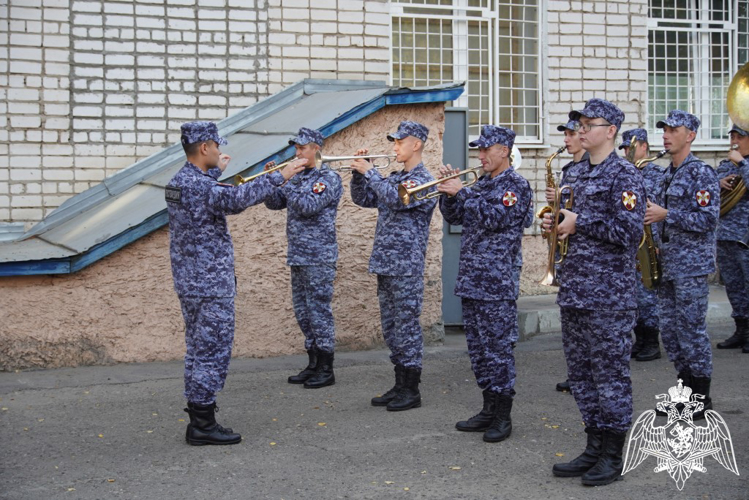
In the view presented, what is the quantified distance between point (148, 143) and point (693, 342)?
19.8 ft

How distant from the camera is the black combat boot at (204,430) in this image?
5.98 metres

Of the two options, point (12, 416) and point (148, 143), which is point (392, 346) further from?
point (148, 143)

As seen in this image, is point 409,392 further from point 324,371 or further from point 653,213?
point 653,213

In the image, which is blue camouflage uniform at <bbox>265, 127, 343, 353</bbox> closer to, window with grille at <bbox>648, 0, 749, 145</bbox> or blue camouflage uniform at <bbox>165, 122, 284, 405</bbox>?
blue camouflage uniform at <bbox>165, 122, 284, 405</bbox>

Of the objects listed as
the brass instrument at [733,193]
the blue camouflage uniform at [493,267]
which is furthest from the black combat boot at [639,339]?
the blue camouflage uniform at [493,267]

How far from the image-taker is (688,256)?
6703 millimetres

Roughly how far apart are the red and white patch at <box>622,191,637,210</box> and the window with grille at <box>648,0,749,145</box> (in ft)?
25.2

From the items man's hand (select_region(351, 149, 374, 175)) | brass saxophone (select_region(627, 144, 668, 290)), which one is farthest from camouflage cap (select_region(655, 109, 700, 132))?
man's hand (select_region(351, 149, 374, 175))

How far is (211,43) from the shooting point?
10.2m

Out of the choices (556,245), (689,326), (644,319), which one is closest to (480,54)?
(644,319)

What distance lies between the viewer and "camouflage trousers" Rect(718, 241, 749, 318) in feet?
29.8

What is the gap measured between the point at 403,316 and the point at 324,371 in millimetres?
1127

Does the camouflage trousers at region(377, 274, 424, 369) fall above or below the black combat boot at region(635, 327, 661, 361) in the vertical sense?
above

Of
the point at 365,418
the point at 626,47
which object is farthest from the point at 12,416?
the point at 626,47
